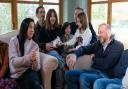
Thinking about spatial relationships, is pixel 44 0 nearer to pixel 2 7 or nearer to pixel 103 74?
pixel 2 7

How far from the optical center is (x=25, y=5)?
473 cm

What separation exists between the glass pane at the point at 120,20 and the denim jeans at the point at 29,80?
206cm

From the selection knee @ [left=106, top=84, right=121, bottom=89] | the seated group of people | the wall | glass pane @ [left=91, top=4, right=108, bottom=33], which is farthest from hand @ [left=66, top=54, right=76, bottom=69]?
the wall

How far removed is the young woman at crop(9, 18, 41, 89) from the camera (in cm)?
278

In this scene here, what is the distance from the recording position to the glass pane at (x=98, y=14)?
482cm

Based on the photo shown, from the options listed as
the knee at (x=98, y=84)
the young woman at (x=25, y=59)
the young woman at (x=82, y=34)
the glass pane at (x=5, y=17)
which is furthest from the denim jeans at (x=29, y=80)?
the glass pane at (x=5, y=17)

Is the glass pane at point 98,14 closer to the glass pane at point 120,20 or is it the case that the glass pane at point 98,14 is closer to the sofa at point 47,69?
the glass pane at point 120,20

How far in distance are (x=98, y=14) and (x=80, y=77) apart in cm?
234

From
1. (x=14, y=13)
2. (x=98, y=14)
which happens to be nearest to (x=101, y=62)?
(x=98, y=14)

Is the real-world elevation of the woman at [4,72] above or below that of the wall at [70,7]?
below

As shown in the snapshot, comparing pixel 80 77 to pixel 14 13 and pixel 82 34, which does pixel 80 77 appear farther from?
pixel 14 13

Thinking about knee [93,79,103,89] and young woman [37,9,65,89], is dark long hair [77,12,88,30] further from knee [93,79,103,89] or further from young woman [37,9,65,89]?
knee [93,79,103,89]

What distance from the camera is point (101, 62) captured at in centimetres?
304

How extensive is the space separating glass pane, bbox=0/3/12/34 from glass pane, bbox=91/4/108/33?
1.75 m
